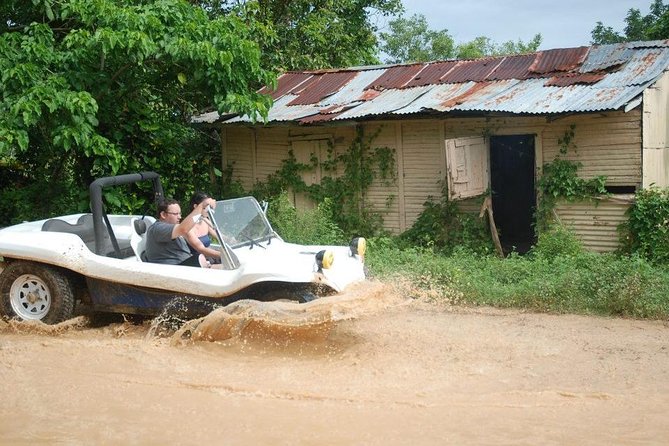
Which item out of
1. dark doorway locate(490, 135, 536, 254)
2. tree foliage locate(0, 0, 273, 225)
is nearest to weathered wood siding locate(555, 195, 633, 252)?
dark doorway locate(490, 135, 536, 254)

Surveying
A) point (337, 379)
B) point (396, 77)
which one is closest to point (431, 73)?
point (396, 77)

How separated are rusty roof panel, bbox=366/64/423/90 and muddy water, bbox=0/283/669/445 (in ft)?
21.2

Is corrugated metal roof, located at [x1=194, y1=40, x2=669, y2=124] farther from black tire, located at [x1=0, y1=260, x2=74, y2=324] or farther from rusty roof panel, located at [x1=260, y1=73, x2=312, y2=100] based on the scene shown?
black tire, located at [x1=0, y1=260, x2=74, y2=324]

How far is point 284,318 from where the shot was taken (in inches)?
274

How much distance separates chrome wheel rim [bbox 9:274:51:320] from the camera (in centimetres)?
809

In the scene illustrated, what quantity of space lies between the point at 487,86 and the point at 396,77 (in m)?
2.13

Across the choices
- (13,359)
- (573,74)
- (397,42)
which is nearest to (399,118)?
(573,74)

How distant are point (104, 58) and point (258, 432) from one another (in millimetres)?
7087

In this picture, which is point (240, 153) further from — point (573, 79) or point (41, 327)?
point (41, 327)

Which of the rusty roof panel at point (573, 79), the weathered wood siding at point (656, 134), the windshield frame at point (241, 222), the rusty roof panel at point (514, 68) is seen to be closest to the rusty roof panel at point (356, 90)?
the rusty roof panel at point (514, 68)

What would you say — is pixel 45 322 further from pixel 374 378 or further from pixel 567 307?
pixel 567 307

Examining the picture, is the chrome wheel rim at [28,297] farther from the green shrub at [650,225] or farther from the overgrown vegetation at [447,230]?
the green shrub at [650,225]

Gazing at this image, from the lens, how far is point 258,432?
561 cm

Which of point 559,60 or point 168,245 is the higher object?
point 559,60
